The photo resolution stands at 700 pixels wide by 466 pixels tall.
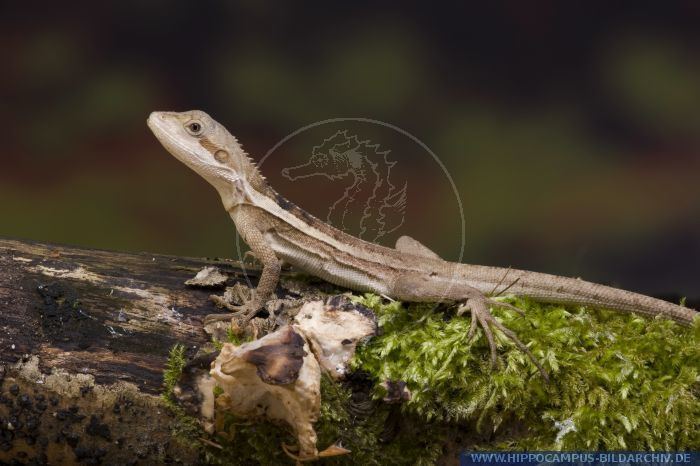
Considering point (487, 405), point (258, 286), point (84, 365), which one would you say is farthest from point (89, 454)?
point (487, 405)

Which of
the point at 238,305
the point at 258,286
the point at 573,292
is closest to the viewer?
the point at 238,305

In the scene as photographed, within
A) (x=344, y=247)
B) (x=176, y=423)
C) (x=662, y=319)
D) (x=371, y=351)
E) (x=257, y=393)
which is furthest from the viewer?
(x=344, y=247)

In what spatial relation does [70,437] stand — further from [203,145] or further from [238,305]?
[203,145]

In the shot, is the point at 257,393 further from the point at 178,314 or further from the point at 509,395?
the point at 509,395

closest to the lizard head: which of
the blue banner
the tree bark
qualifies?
the tree bark

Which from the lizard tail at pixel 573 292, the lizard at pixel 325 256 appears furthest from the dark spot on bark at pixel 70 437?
the lizard tail at pixel 573 292

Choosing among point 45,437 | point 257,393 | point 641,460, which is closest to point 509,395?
point 641,460
